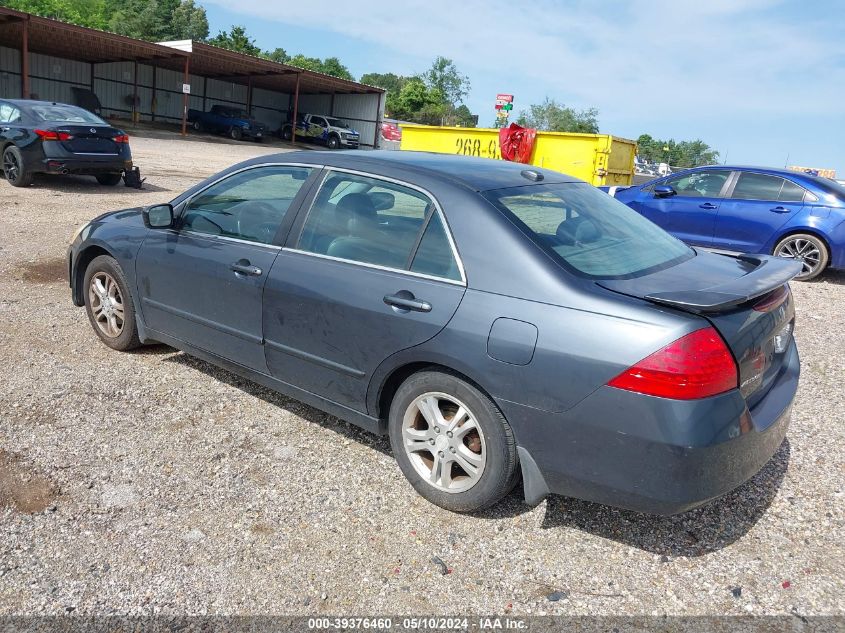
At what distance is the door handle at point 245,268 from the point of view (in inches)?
143

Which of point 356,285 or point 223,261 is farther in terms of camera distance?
point 223,261

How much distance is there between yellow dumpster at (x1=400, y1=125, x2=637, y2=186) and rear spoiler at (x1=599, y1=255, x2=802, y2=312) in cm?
1062

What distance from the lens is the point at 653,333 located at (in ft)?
8.14

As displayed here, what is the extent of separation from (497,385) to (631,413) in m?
0.54

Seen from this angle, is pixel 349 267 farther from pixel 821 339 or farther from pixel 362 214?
pixel 821 339

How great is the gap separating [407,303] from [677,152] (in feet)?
401

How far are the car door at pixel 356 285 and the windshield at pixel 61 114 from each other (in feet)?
34.8

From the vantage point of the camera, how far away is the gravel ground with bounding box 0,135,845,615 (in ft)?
8.43

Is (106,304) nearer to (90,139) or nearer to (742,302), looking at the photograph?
(742,302)

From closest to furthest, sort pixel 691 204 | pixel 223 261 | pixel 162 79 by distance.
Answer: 1. pixel 223 261
2. pixel 691 204
3. pixel 162 79

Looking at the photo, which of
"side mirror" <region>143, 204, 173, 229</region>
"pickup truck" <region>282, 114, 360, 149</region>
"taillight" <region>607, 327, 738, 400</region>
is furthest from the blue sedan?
"pickup truck" <region>282, 114, 360, 149</region>

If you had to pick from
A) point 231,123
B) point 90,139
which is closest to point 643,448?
point 90,139

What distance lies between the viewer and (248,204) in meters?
3.99

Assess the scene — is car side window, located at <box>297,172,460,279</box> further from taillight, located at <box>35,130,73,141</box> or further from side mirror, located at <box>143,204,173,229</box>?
taillight, located at <box>35,130,73,141</box>
